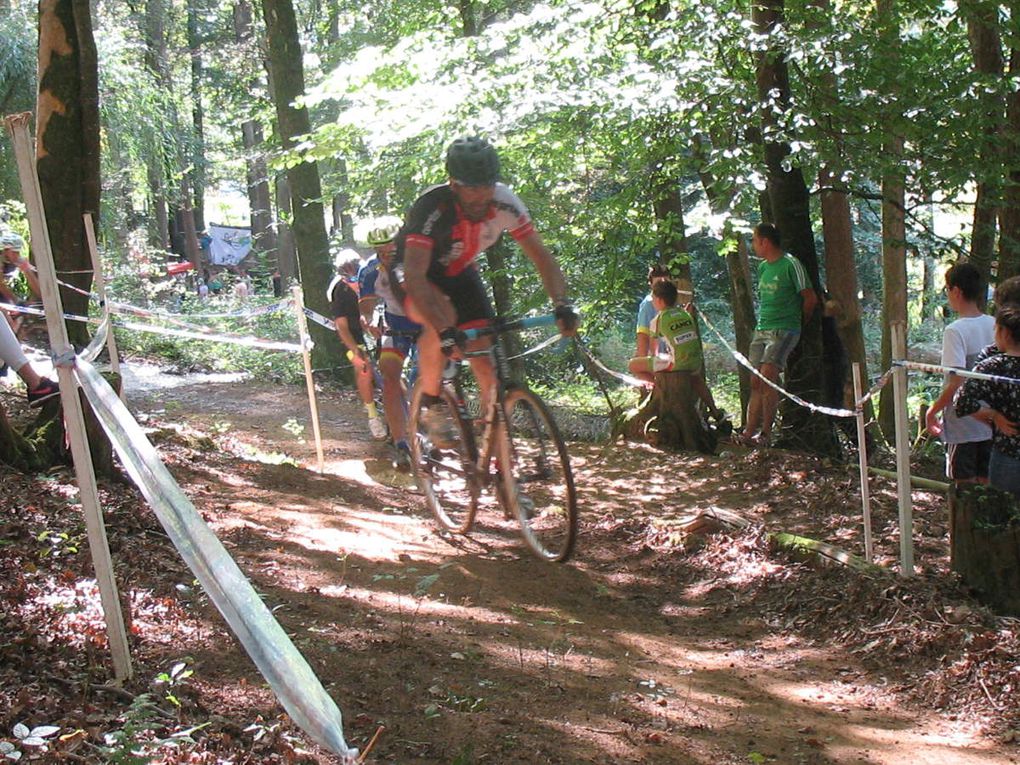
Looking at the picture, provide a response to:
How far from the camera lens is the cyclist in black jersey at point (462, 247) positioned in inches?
216

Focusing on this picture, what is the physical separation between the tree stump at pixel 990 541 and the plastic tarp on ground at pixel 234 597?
11.2 feet

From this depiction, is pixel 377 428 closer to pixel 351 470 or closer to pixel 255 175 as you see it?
pixel 351 470

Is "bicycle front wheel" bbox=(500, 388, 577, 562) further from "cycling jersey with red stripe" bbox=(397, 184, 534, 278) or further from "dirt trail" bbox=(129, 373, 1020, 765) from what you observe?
"cycling jersey with red stripe" bbox=(397, 184, 534, 278)

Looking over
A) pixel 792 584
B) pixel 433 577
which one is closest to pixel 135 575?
pixel 433 577

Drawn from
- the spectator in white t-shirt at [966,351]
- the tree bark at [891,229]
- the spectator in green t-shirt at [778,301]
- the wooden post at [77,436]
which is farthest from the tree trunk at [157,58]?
the wooden post at [77,436]

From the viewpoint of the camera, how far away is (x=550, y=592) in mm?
5727

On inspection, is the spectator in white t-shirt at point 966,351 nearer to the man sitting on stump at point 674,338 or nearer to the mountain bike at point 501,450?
the mountain bike at point 501,450

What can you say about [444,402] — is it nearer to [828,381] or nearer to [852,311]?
[828,381]

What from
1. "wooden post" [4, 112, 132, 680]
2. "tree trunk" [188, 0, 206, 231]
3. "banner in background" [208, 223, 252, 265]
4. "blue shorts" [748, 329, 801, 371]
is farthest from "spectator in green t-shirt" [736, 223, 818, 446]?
"banner in background" [208, 223, 252, 265]

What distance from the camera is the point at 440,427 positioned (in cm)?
650

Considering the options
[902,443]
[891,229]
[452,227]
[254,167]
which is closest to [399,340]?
[452,227]

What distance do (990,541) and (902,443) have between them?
0.60 metres

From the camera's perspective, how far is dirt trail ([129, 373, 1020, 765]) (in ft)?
12.2

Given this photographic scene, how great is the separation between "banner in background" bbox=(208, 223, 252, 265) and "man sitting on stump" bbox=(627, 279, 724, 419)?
33.1 m
